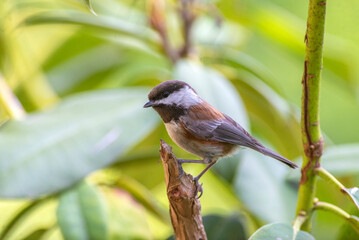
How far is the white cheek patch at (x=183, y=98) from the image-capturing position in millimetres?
1178

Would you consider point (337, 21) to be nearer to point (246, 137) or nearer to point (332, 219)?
point (332, 219)

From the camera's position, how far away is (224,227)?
1.45 meters

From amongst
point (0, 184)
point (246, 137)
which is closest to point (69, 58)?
point (0, 184)

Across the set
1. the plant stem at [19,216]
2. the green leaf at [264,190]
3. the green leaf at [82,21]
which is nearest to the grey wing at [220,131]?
the green leaf at [264,190]

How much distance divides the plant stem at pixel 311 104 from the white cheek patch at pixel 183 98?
0.30 metres

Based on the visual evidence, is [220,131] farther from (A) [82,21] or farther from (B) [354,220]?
(A) [82,21]

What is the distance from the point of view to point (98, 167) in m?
1.38

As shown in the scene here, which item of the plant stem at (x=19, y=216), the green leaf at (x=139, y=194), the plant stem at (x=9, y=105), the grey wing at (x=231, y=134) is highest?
the plant stem at (x=9, y=105)

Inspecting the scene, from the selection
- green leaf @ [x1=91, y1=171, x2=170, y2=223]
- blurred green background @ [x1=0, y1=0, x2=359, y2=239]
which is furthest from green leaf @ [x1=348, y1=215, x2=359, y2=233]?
green leaf @ [x1=91, y1=171, x2=170, y2=223]

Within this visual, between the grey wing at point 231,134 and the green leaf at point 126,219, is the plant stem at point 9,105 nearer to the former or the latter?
the green leaf at point 126,219

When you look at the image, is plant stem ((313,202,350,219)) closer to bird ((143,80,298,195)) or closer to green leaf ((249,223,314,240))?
green leaf ((249,223,314,240))

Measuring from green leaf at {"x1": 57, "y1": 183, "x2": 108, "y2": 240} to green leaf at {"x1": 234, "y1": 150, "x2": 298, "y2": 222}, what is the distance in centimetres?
39

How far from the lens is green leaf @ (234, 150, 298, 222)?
138cm

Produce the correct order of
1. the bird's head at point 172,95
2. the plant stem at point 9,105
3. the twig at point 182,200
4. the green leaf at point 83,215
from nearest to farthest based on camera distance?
1. the twig at point 182,200
2. the bird's head at point 172,95
3. the green leaf at point 83,215
4. the plant stem at point 9,105
